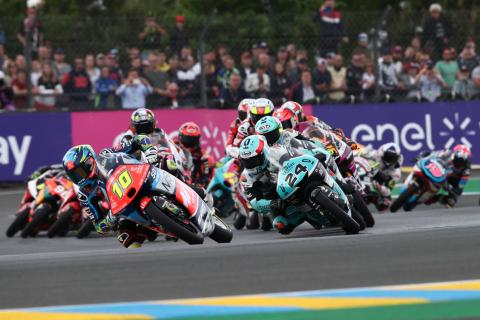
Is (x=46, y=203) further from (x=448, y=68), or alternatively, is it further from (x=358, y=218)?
(x=448, y=68)

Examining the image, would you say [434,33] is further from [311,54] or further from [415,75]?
[311,54]

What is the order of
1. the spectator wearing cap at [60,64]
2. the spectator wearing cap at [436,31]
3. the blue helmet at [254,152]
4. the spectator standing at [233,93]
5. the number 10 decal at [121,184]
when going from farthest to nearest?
the spectator wearing cap at [436,31]
the spectator standing at [233,93]
the spectator wearing cap at [60,64]
the blue helmet at [254,152]
the number 10 decal at [121,184]

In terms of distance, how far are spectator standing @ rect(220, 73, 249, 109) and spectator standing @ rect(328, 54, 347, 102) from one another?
5.23ft

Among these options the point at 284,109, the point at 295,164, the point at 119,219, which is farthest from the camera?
the point at 284,109

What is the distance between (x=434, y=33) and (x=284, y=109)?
789cm

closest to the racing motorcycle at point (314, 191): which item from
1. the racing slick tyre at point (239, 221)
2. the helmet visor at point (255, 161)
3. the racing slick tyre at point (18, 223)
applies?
the helmet visor at point (255, 161)

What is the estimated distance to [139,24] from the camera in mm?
19312

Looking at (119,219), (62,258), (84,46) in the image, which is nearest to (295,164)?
(119,219)

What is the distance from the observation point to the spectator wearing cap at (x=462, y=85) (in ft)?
68.7

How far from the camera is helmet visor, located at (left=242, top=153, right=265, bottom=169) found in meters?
11.9

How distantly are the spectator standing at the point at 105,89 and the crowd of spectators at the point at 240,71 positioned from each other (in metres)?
0.02

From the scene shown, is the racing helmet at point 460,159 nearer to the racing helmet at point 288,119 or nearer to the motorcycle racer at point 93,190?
the racing helmet at point 288,119

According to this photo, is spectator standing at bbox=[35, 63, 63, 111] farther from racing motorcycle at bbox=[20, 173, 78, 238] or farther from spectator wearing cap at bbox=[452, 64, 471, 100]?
spectator wearing cap at bbox=[452, 64, 471, 100]

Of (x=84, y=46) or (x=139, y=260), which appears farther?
(x=84, y=46)
